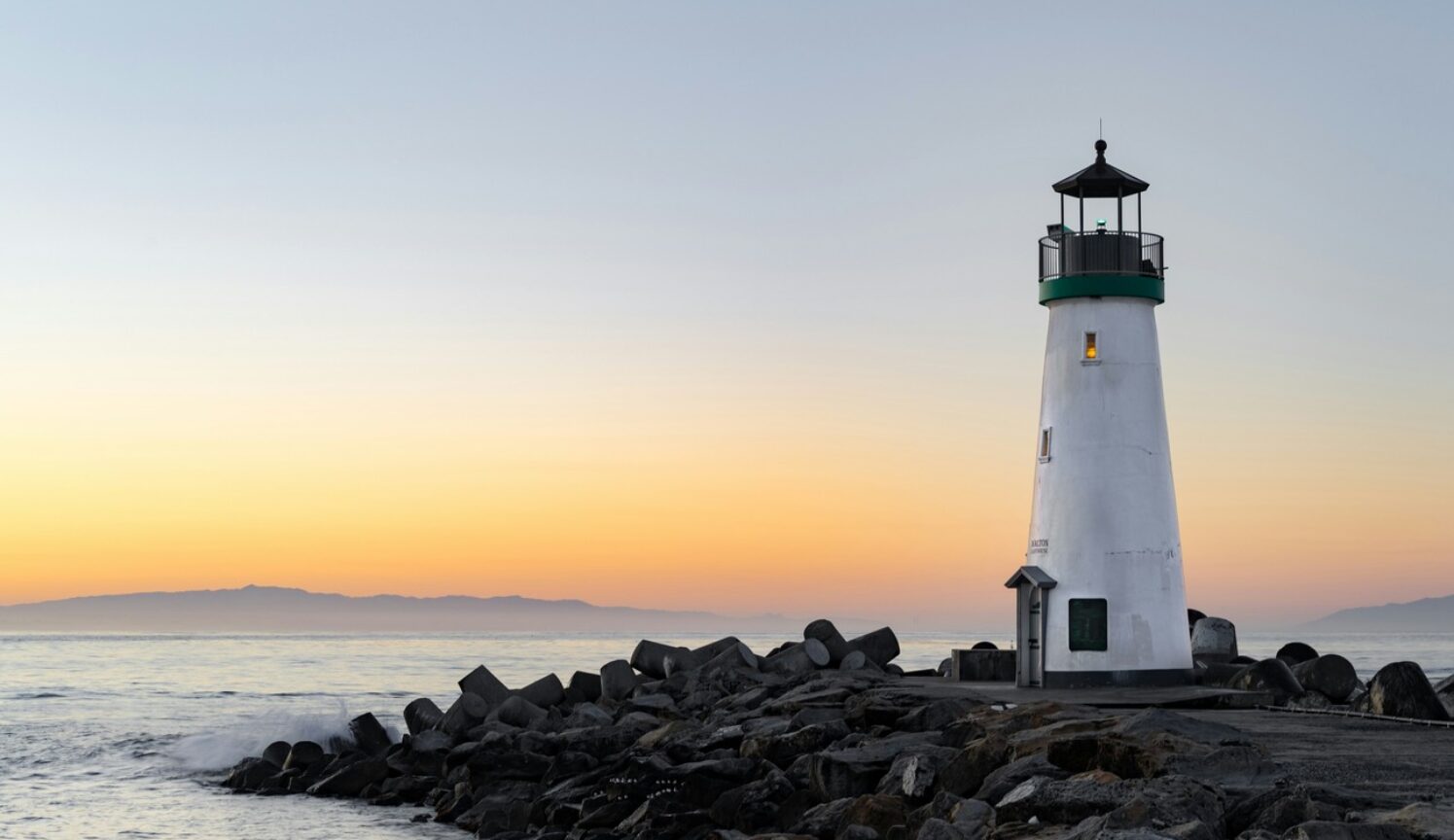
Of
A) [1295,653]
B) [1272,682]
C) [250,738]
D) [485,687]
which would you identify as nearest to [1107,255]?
[1272,682]

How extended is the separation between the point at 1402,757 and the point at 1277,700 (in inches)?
245

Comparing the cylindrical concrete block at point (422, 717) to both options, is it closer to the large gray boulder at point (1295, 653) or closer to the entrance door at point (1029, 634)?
the entrance door at point (1029, 634)

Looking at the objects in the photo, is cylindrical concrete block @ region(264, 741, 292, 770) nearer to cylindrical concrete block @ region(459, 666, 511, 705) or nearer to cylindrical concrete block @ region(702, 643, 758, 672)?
cylindrical concrete block @ region(459, 666, 511, 705)

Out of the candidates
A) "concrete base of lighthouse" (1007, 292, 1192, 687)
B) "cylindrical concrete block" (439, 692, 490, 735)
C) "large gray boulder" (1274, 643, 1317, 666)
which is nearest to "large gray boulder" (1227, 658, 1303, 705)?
"concrete base of lighthouse" (1007, 292, 1192, 687)

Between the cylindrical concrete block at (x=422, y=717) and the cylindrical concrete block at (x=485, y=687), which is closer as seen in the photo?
the cylindrical concrete block at (x=422, y=717)

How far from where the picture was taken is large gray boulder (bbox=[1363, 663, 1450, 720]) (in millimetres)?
16391

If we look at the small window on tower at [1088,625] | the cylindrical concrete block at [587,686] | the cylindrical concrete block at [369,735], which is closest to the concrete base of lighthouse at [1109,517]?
the small window on tower at [1088,625]

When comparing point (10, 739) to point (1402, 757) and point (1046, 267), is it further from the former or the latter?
point (1402, 757)

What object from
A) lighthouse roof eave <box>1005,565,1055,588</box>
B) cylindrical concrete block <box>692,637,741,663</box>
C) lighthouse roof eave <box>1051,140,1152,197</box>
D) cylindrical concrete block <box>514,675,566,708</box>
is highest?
lighthouse roof eave <box>1051,140,1152,197</box>

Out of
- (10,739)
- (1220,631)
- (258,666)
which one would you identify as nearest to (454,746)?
(1220,631)

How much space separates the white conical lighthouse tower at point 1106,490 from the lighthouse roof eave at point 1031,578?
28 mm

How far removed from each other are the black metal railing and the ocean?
10909 millimetres

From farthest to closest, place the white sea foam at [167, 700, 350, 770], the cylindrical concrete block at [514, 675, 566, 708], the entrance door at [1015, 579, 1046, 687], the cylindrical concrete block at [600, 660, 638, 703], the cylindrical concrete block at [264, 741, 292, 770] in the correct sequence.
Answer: the white sea foam at [167, 700, 350, 770] < the cylindrical concrete block at [600, 660, 638, 703] < the cylindrical concrete block at [514, 675, 566, 708] < the cylindrical concrete block at [264, 741, 292, 770] < the entrance door at [1015, 579, 1046, 687]

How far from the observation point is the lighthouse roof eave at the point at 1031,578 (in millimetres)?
21062
